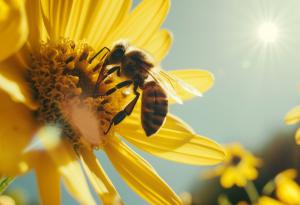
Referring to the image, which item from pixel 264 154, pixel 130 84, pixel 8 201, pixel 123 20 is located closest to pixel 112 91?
pixel 130 84

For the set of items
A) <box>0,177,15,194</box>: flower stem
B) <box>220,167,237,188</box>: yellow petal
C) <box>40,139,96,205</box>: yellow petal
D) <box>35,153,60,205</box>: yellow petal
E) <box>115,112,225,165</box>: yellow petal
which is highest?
<box>115,112,225,165</box>: yellow petal

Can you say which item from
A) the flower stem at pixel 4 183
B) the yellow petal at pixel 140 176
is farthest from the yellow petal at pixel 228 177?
the flower stem at pixel 4 183

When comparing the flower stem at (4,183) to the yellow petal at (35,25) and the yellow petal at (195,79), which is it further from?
the yellow petal at (195,79)

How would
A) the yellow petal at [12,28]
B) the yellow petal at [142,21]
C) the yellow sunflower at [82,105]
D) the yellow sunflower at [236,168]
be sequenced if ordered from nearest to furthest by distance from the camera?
the yellow petal at [12,28] < the yellow sunflower at [82,105] < the yellow petal at [142,21] < the yellow sunflower at [236,168]

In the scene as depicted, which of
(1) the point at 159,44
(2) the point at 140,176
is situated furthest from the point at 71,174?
(1) the point at 159,44

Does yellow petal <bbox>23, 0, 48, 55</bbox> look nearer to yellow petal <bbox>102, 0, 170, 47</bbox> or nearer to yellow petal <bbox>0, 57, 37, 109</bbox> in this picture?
yellow petal <bbox>0, 57, 37, 109</bbox>

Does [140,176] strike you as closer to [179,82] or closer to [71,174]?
[179,82]

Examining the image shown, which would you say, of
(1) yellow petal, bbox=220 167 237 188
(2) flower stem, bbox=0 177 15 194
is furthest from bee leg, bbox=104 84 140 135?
(1) yellow petal, bbox=220 167 237 188
